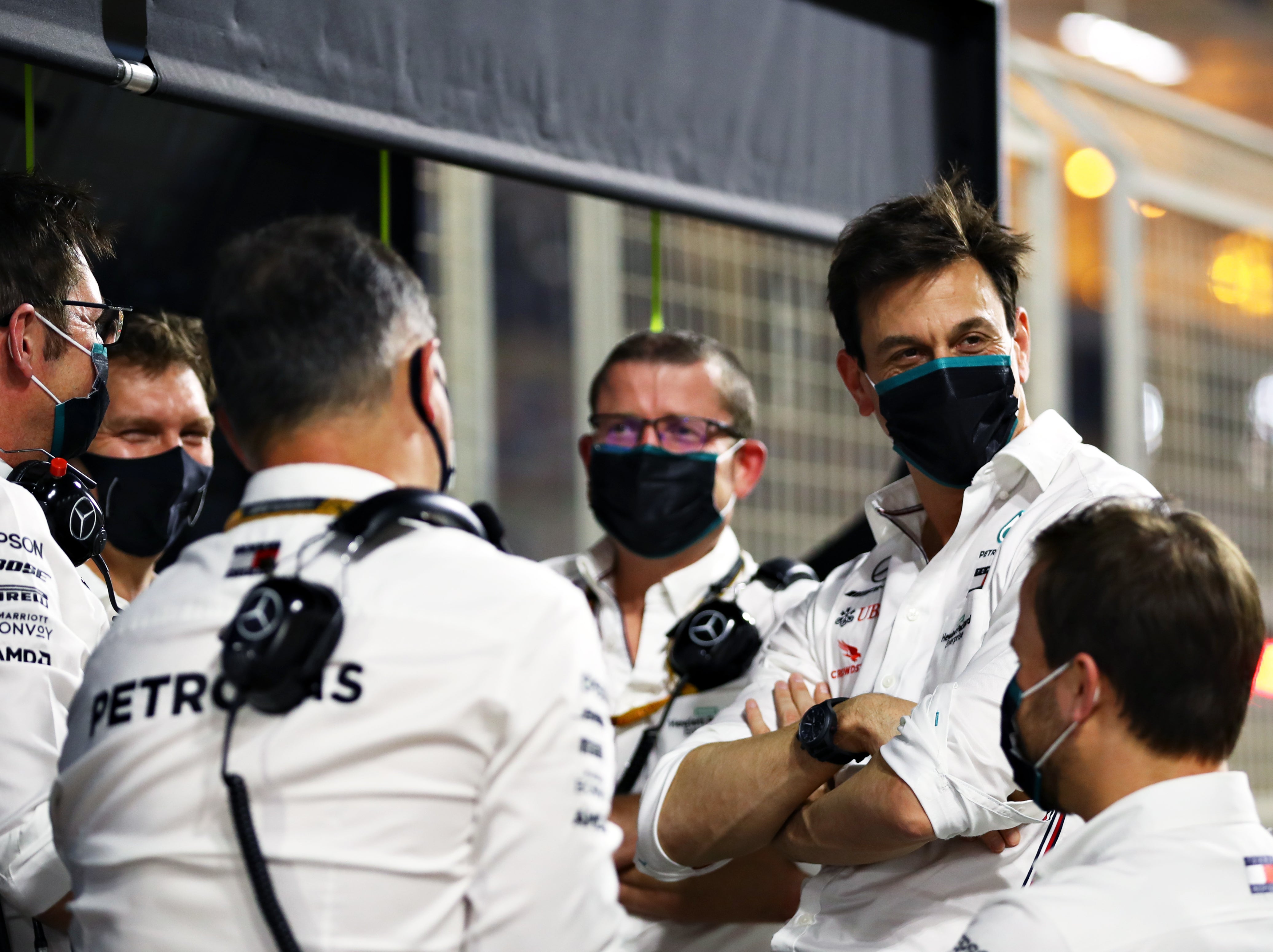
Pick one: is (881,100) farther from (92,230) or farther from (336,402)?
(336,402)

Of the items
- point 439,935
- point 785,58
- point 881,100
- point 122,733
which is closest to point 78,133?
point 785,58

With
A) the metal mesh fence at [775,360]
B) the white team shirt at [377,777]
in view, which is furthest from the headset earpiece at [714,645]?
the metal mesh fence at [775,360]

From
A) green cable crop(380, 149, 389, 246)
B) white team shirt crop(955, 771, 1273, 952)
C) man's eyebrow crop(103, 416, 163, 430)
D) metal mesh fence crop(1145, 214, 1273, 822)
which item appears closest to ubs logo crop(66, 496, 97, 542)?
man's eyebrow crop(103, 416, 163, 430)

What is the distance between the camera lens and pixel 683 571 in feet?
9.63

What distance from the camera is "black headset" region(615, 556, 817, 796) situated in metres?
2.66

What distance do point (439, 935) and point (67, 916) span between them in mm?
712

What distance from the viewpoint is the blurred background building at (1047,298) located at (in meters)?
11.0

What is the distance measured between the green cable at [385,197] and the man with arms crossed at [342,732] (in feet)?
6.40

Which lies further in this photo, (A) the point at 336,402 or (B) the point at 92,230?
(B) the point at 92,230

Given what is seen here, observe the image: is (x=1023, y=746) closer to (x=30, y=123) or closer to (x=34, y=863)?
(x=34, y=863)

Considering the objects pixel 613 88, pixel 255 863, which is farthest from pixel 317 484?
pixel 613 88

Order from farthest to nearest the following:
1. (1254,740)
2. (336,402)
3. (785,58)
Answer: (1254,740), (785,58), (336,402)

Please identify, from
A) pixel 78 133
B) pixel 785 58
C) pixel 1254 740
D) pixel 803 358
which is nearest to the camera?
pixel 785 58

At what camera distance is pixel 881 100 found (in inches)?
132
